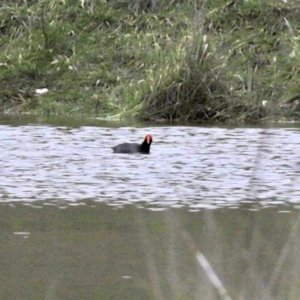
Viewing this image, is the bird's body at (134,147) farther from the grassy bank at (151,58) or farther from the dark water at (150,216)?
the grassy bank at (151,58)

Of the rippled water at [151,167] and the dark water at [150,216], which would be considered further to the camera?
the rippled water at [151,167]

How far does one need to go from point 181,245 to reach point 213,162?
4.65 metres

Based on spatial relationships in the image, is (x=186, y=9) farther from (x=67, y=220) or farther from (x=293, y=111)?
(x=67, y=220)

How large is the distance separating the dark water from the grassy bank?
2416 millimetres

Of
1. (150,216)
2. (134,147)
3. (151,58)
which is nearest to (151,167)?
(134,147)

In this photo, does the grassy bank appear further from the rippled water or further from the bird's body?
the bird's body

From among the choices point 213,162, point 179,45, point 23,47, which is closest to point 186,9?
point 23,47

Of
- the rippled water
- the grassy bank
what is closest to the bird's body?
the rippled water

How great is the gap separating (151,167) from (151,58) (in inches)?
342

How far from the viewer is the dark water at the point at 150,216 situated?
6859 millimetres

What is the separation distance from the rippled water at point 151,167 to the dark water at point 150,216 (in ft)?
0.05

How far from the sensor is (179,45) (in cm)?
1884

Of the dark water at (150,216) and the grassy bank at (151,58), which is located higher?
the grassy bank at (151,58)

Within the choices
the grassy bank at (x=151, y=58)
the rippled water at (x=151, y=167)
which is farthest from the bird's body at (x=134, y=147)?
the grassy bank at (x=151, y=58)
